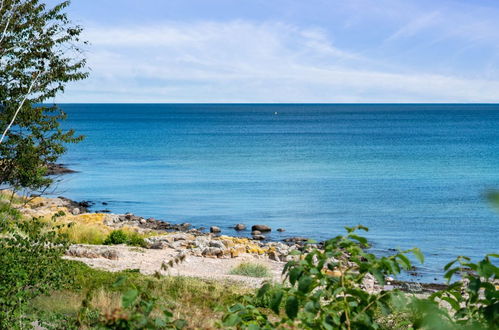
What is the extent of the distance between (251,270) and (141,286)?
7522mm

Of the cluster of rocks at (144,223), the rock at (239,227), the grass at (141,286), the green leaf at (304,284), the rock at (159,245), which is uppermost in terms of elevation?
the green leaf at (304,284)

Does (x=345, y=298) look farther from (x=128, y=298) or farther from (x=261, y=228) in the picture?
(x=261, y=228)

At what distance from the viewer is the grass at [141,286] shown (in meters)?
10.2

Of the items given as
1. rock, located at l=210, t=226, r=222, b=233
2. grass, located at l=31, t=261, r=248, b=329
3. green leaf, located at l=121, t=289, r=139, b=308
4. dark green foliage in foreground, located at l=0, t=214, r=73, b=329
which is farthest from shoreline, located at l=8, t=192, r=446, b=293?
green leaf, located at l=121, t=289, r=139, b=308

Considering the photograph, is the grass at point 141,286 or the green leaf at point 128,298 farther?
the grass at point 141,286

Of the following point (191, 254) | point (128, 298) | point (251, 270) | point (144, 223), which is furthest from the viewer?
point (144, 223)

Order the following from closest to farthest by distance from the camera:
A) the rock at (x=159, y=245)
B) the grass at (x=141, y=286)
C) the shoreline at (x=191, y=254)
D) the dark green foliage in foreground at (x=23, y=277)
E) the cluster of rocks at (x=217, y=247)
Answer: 1. the dark green foliage in foreground at (x=23, y=277)
2. the grass at (x=141, y=286)
3. the shoreline at (x=191, y=254)
4. the cluster of rocks at (x=217, y=247)
5. the rock at (x=159, y=245)

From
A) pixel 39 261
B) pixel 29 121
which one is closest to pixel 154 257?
pixel 29 121

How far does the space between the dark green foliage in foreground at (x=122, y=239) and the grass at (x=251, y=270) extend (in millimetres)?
5269

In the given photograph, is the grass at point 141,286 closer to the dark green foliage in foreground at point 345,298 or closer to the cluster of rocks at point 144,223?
the dark green foliage in foreground at point 345,298

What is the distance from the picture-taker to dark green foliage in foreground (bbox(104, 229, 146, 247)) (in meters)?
21.3

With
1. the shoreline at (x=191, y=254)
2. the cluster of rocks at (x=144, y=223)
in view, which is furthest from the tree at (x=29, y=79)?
the cluster of rocks at (x=144, y=223)

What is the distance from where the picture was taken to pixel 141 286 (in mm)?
10094

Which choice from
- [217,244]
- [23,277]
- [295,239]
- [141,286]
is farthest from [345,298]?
[295,239]
